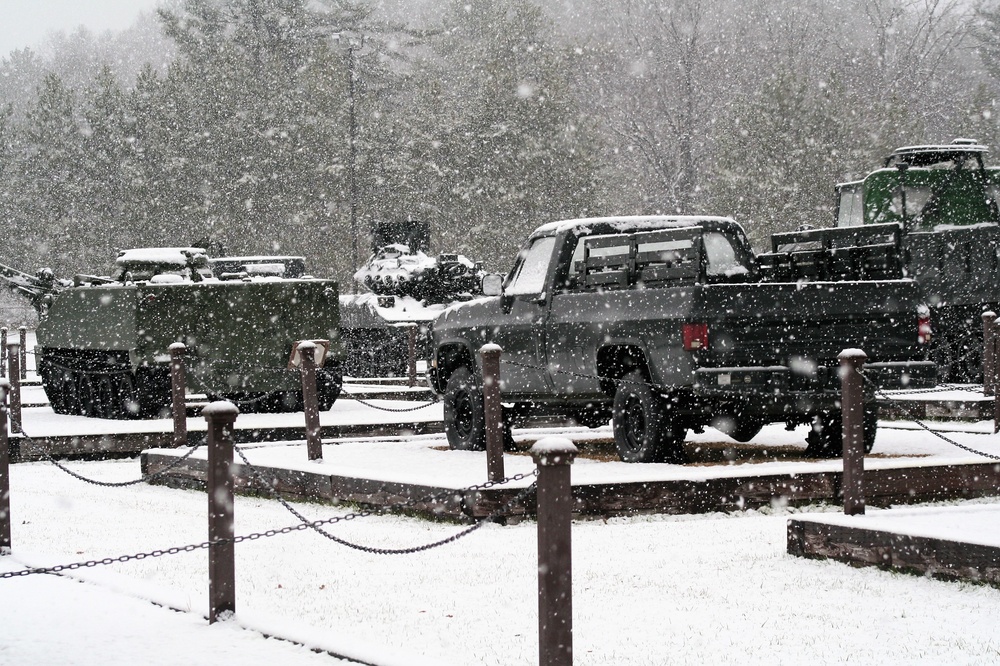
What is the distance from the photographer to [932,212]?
22406 millimetres

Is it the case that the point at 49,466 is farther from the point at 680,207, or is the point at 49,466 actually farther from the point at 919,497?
the point at 680,207

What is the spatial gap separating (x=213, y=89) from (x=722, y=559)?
54.5 metres

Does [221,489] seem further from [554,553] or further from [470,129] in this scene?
[470,129]

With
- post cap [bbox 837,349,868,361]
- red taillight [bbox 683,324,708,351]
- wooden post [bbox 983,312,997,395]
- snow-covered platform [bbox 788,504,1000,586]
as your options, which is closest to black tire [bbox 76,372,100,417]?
wooden post [bbox 983,312,997,395]

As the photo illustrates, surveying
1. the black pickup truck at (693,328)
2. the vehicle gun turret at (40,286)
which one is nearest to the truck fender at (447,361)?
the black pickup truck at (693,328)

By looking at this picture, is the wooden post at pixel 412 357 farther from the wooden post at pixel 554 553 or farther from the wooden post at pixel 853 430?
the wooden post at pixel 554 553

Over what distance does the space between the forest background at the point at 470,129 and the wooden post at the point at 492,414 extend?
34736 mm

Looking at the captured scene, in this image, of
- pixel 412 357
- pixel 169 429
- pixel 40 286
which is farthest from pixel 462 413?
pixel 40 286

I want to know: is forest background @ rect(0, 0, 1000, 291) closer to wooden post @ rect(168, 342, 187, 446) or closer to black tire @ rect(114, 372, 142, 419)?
black tire @ rect(114, 372, 142, 419)

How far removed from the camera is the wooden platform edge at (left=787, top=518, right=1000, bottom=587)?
24.5 feet

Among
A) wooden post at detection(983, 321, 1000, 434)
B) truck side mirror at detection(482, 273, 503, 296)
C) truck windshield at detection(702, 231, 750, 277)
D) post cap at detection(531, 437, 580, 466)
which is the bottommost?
wooden post at detection(983, 321, 1000, 434)

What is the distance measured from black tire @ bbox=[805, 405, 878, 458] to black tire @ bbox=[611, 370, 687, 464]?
4.63 ft

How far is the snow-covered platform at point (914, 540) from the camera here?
7.50 meters

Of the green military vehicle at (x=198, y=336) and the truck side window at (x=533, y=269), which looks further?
the green military vehicle at (x=198, y=336)
